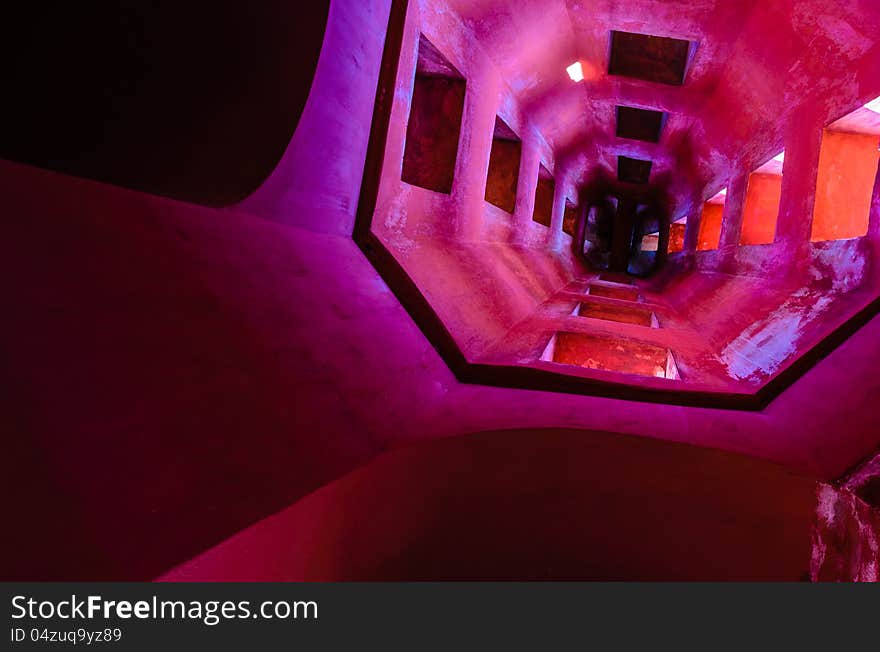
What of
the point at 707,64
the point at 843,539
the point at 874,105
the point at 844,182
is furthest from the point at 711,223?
the point at 843,539

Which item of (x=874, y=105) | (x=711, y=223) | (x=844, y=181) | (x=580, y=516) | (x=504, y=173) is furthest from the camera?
(x=711, y=223)

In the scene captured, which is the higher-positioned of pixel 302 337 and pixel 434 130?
pixel 434 130

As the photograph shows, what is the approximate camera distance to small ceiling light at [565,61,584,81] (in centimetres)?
840

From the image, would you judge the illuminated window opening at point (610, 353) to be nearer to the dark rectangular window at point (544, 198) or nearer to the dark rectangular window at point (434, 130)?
the dark rectangular window at point (434, 130)

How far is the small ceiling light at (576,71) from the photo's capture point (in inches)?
331

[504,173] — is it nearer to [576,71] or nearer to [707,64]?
[576,71]

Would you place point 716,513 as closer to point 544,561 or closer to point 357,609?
point 544,561

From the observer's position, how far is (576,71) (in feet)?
28.2

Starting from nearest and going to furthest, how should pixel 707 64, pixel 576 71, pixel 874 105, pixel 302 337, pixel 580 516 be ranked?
pixel 580 516 < pixel 302 337 < pixel 874 105 < pixel 707 64 < pixel 576 71

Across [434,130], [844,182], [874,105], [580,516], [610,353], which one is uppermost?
[874,105]

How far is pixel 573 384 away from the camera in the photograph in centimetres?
355

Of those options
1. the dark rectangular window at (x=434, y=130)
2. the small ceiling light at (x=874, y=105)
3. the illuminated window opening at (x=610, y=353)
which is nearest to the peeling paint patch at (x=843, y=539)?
the illuminated window opening at (x=610, y=353)

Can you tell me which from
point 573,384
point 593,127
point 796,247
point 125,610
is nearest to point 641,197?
point 593,127

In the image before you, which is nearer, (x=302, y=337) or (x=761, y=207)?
(x=302, y=337)
